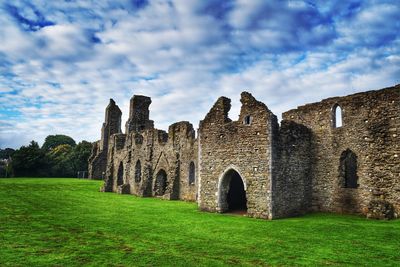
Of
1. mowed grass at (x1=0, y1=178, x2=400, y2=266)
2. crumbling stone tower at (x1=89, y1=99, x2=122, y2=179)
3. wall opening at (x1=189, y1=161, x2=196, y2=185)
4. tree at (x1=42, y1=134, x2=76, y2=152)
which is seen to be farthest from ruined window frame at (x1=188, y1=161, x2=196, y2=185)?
tree at (x1=42, y1=134, x2=76, y2=152)

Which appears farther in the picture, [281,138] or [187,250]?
[281,138]

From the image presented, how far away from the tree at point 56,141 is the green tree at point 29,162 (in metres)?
49.6

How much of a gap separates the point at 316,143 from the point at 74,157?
56.5 m

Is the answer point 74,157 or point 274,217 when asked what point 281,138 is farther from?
point 74,157

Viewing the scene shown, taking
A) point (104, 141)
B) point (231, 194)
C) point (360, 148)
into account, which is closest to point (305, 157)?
point (360, 148)

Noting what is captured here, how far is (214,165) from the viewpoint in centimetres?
1906

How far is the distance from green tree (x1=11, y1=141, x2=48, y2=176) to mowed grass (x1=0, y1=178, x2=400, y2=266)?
148 feet

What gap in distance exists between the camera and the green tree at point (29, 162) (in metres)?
56.4

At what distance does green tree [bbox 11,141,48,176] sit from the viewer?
56.4m

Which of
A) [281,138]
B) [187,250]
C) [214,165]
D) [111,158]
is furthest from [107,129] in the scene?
[187,250]

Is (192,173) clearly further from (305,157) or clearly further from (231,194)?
(305,157)

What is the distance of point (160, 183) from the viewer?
29734mm

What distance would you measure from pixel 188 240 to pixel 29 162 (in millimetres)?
54116

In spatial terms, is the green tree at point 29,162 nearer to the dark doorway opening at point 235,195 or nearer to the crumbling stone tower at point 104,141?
the crumbling stone tower at point 104,141
